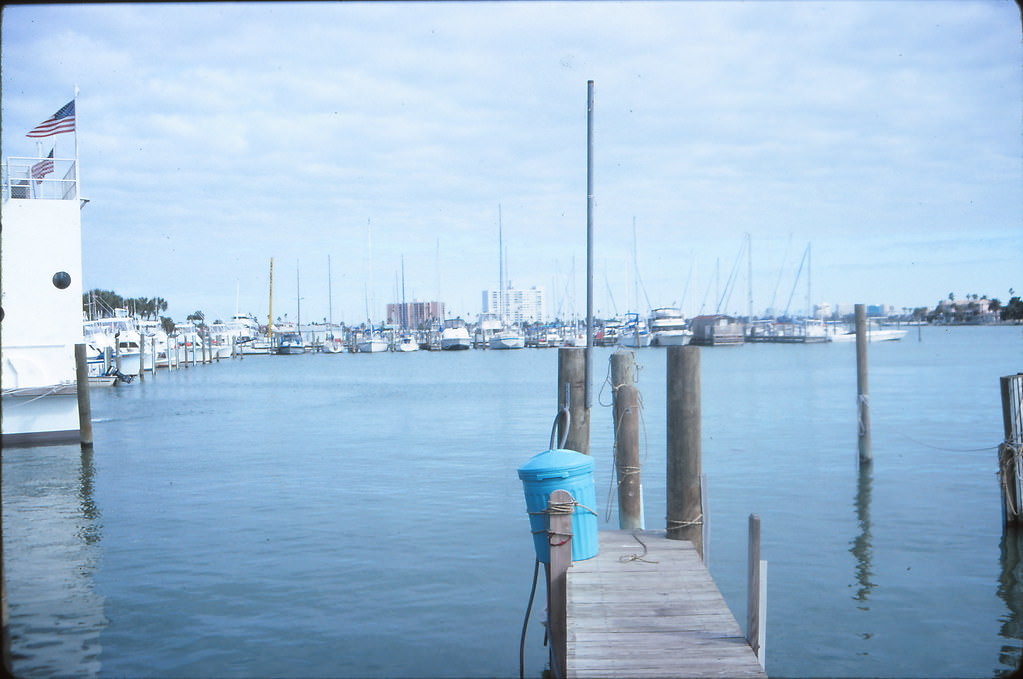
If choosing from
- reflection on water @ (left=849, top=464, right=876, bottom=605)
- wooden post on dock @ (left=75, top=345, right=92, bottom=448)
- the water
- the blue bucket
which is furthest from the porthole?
reflection on water @ (left=849, top=464, right=876, bottom=605)

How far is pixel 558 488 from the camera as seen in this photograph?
8.07m

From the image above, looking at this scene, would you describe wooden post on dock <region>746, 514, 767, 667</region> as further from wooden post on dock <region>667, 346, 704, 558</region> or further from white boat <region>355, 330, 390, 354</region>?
white boat <region>355, 330, 390, 354</region>

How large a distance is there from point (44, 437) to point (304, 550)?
16.6 meters

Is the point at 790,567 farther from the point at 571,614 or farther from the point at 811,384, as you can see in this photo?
the point at 811,384

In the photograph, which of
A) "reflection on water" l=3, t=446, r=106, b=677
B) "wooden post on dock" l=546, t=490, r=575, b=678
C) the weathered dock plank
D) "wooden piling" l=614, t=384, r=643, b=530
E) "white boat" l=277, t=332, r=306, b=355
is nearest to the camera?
the weathered dock plank

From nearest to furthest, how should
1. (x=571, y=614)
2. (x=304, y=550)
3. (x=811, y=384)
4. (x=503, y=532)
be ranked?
1. (x=571, y=614)
2. (x=304, y=550)
3. (x=503, y=532)
4. (x=811, y=384)

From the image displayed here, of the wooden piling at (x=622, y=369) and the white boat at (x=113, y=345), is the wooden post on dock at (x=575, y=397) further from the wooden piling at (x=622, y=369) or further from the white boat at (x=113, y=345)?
the white boat at (x=113, y=345)

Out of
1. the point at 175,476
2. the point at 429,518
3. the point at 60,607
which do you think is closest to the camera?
the point at 60,607

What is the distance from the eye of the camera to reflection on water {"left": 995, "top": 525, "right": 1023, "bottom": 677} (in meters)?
9.35

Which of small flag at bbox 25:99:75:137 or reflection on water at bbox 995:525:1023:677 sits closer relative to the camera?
reflection on water at bbox 995:525:1023:677

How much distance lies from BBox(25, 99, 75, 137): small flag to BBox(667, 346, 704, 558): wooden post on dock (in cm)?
2345

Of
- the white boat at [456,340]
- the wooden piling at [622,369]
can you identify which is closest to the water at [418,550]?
the wooden piling at [622,369]

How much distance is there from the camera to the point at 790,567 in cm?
1273

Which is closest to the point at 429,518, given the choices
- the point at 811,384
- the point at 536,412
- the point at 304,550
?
the point at 304,550
